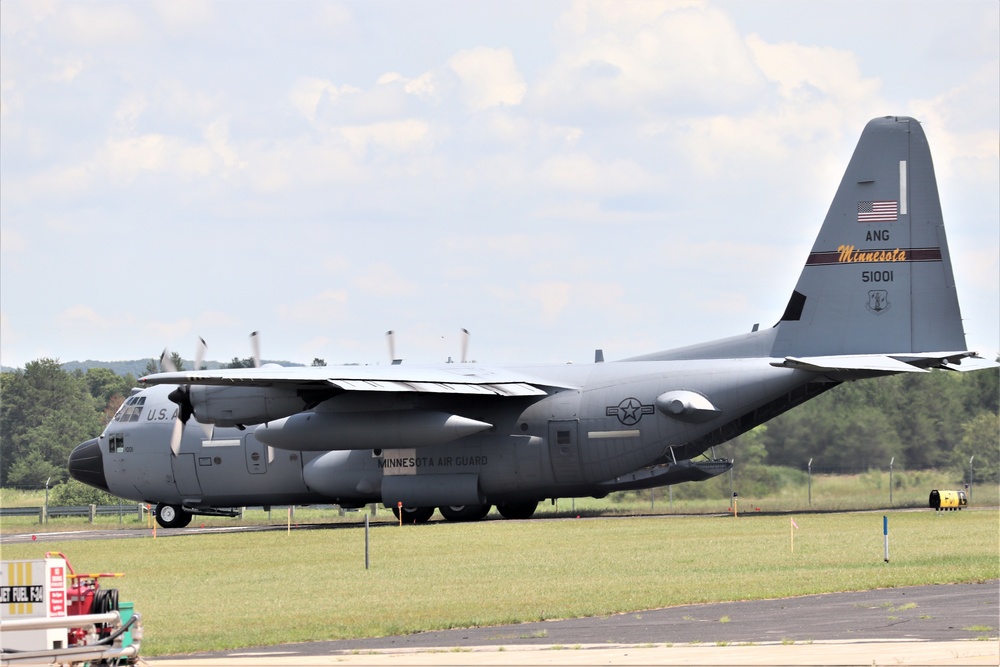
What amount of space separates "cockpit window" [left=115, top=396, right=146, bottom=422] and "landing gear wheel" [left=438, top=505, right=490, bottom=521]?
10.1 m

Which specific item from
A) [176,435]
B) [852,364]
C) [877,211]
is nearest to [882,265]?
[877,211]

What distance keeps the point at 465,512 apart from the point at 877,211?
14.5 metres

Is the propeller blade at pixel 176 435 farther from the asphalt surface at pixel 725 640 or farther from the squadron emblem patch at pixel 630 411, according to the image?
the asphalt surface at pixel 725 640

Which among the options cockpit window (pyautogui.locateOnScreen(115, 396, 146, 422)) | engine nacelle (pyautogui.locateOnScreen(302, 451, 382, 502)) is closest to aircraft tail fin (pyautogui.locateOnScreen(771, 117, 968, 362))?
engine nacelle (pyautogui.locateOnScreen(302, 451, 382, 502))

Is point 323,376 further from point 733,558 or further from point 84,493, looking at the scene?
point 84,493

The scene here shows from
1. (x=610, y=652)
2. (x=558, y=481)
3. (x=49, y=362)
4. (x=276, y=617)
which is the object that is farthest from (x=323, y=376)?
(x=49, y=362)

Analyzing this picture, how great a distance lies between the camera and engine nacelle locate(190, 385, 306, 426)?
36.5 m

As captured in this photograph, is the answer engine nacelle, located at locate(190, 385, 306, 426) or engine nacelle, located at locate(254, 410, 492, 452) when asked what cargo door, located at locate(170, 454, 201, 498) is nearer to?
engine nacelle, located at locate(190, 385, 306, 426)

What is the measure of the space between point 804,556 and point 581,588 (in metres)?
6.31

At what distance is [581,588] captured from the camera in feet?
70.3

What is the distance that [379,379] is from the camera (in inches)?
1401

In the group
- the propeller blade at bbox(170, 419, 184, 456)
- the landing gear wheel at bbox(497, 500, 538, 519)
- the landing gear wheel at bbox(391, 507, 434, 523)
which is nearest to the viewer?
→ the propeller blade at bbox(170, 419, 184, 456)

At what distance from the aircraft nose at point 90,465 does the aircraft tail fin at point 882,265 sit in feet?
70.9

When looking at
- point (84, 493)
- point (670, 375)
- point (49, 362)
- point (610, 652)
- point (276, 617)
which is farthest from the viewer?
point (49, 362)
